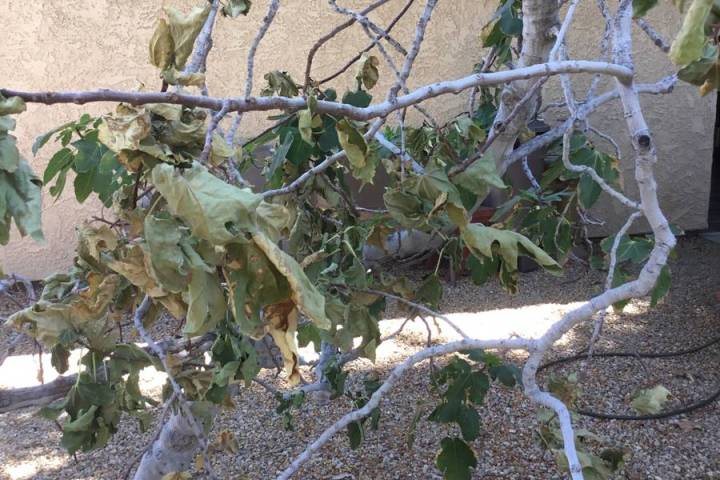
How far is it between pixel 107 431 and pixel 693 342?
300 cm

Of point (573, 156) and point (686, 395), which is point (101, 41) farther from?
point (686, 395)

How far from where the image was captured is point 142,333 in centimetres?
127

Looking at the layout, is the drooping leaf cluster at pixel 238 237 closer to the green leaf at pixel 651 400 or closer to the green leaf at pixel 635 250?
the green leaf at pixel 635 250

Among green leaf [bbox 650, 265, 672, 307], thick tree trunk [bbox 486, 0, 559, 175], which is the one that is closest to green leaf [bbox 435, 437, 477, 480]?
green leaf [bbox 650, 265, 672, 307]

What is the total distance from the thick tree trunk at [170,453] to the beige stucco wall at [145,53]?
284cm

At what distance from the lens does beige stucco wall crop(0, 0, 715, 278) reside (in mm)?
4328

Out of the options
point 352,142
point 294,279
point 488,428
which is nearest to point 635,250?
point 352,142

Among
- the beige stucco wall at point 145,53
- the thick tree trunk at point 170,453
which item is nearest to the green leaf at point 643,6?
the thick tree trunk at point 170,453

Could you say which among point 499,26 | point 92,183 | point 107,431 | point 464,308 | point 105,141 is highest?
point 499,26

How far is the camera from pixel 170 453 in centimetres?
190

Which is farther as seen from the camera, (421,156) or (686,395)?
(686,395)

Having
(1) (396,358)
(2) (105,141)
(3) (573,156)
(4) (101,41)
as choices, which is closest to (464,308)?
(1) (396,358)

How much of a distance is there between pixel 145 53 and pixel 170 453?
3.13 metres

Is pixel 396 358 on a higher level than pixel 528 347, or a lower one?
lower
